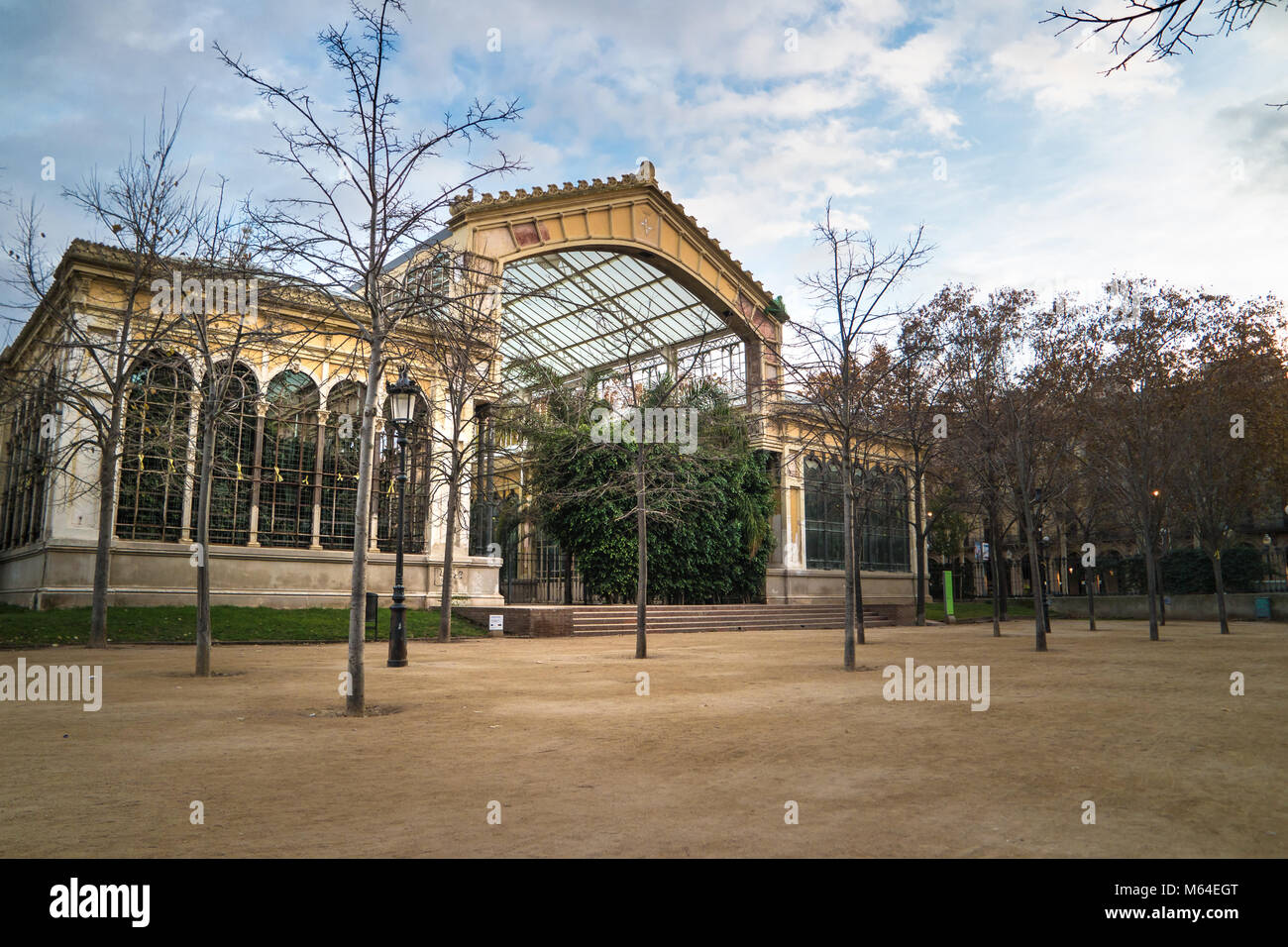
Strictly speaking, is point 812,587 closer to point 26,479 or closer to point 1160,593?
point 1160,593

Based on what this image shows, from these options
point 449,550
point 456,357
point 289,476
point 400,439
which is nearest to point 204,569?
point 400,439

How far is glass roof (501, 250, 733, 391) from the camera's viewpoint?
33.7 metres

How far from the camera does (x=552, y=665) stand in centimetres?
1402

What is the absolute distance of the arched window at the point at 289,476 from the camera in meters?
23.2

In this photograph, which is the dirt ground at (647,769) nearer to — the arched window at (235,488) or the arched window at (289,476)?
the arched window at (235,488)

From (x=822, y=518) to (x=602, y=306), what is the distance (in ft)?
45.0

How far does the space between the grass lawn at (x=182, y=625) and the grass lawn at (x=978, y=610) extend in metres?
21.5

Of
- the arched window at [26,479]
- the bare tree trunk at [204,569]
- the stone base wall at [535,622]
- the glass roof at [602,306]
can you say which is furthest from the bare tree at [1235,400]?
the arched window at [26,479]

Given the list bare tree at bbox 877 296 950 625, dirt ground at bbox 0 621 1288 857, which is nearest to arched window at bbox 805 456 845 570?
bare tree at bbox 877 296 950 625

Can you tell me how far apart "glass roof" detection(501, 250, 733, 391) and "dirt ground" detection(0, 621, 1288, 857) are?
2311 cm

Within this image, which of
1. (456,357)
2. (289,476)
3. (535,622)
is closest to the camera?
(456,357)

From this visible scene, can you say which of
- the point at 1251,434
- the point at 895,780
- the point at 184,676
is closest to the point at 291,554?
the point at 184,676

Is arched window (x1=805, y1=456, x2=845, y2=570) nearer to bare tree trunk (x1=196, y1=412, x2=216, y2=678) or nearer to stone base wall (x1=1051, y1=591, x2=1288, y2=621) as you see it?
stone base wall (x1=1051, y1=591, x2=1288, y2=621)

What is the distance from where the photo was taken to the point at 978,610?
3906cm
